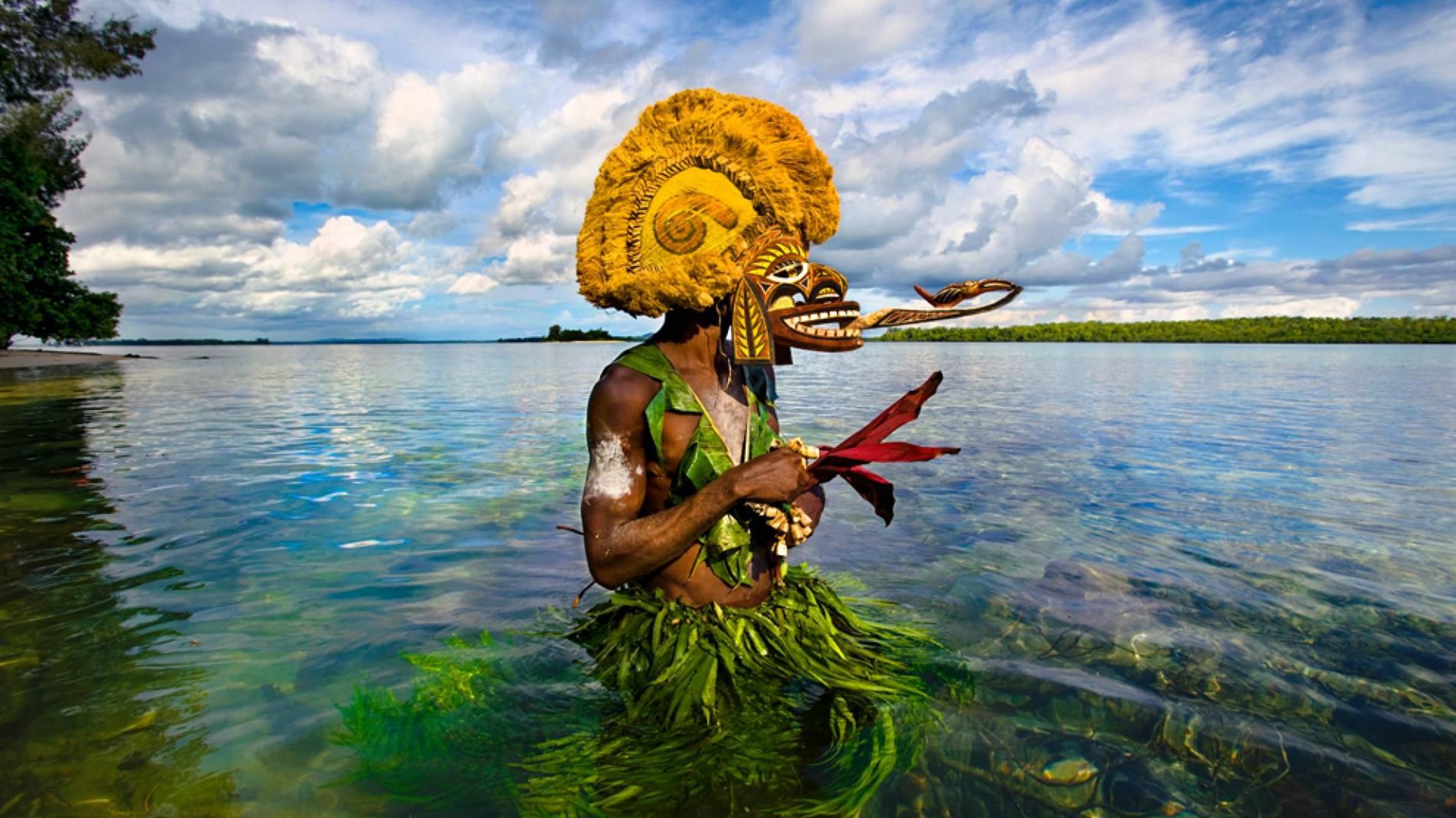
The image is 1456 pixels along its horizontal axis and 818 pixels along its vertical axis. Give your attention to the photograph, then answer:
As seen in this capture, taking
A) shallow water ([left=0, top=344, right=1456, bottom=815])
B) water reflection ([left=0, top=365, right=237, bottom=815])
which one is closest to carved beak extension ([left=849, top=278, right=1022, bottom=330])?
shallow water ([left=0, top=344, right=1456, bottom=815])

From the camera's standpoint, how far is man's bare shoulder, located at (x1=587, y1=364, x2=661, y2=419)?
8.19 feet

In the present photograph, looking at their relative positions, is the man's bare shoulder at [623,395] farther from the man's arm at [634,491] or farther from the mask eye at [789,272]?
the mask eye at [789,272]

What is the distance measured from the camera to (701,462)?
2.55m

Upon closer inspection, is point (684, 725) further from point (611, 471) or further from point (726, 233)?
point (726, 233)

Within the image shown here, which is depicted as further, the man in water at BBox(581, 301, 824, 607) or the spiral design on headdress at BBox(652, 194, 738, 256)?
the spiral design on headdress at BBox(652, 194, 738, 256)

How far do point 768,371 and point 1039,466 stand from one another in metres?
7.48

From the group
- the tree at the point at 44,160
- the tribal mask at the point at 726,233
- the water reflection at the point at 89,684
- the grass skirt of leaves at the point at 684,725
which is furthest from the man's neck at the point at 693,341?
the tree at the point at 44,160

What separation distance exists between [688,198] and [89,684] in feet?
11.8

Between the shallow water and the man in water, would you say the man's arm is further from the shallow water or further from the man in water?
the shallow water

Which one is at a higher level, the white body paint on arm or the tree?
the tree

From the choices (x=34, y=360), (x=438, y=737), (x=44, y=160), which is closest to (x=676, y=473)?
(x=438, y=737)

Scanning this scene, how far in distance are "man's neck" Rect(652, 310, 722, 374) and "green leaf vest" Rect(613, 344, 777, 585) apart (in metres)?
0.07

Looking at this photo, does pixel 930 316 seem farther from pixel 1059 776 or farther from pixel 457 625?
pixel 457 625

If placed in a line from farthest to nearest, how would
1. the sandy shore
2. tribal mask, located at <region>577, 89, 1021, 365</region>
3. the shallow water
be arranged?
the sandy shore < the shallow water < tribal mask, located at <region>577, 89, 1021, 365</region>
